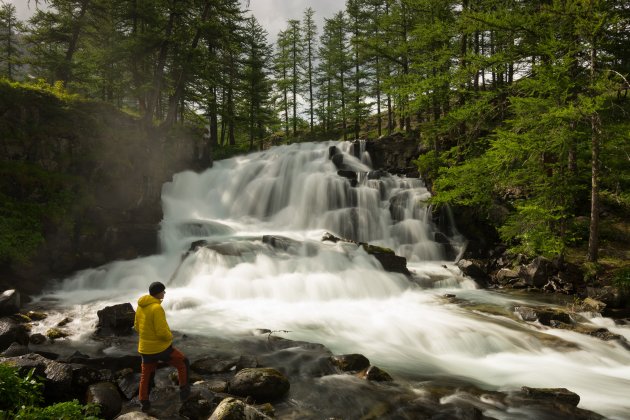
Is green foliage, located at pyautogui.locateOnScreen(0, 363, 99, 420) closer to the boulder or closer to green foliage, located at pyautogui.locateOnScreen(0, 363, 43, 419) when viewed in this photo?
green foliage, located at pyautogui.locateOnScreen(0, 363, 43, 419)

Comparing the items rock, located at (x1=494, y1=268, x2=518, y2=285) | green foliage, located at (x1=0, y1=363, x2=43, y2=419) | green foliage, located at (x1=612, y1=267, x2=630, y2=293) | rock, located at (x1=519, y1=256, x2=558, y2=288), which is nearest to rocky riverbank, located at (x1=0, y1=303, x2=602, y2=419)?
green foliage, located at (x1=0, y1=363, x2=43, y2=419)

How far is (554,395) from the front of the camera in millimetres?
6266

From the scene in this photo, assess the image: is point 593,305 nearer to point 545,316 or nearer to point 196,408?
point 545,316

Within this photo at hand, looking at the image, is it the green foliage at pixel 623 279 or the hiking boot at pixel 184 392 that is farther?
the green foliage at pixel 623 279

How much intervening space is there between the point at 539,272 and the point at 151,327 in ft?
45.0

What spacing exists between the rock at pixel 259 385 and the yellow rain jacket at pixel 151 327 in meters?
1.39

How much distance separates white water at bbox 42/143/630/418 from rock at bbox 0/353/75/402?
129 inches

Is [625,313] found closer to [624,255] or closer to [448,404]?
[624,255]

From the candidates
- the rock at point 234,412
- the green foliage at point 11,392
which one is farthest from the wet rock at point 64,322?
the rock at point 234,412

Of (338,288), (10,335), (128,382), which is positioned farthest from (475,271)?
(10,335)

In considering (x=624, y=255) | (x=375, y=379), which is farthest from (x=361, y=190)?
(x=375, y=379)

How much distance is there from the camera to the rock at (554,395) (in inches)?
242

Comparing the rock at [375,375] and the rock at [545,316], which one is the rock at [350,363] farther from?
the rock at [545,316]

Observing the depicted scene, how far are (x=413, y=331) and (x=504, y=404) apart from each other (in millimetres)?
3719
